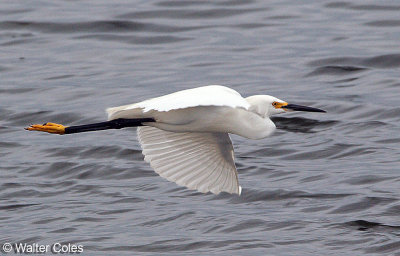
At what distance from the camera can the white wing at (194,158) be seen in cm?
958

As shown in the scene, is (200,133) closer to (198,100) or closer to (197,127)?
(197,127)

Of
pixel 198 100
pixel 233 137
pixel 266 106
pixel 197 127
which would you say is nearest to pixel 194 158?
pixel 197 127

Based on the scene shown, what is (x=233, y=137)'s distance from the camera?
13.3 m

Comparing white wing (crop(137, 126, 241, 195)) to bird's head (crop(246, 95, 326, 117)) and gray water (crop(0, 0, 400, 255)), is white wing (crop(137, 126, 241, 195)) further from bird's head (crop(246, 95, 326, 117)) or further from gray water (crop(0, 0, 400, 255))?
bird's head (crop(246, 95, 326, 117))

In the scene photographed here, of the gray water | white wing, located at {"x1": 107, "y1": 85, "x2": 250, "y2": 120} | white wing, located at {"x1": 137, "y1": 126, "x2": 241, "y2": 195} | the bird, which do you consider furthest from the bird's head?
the gray water

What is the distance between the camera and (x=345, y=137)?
1302cm

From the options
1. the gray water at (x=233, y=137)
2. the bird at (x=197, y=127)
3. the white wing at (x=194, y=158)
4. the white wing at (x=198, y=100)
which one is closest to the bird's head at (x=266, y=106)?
the bird at (x=197, y=127)

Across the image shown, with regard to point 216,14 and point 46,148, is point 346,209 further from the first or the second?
point 216,14

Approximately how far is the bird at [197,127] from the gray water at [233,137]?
682 mm

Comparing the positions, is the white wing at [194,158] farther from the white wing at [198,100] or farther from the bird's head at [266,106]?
the white wing at [198,100]

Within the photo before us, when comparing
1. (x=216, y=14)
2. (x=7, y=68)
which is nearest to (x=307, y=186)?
(x=7, y=68)

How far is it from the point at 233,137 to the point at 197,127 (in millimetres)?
4515

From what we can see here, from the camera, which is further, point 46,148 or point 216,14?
point 216,14

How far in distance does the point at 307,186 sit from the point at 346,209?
833mm
